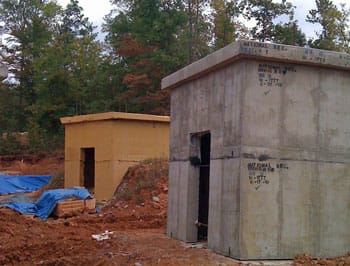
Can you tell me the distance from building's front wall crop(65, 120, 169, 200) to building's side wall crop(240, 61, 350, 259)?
11.0 m

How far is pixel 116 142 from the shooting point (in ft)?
63.7

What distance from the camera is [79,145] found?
21.3 meters

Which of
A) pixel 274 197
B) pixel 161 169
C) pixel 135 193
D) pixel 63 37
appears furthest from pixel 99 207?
pixel 63 37

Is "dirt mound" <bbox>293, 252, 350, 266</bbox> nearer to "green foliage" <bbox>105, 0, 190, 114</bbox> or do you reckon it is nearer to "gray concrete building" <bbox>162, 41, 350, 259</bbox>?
"gray concrete building" <bbox>162, 41, 350, 259</bbox>

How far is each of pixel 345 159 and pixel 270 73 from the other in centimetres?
209

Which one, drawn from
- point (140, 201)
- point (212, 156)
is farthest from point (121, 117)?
point (212, 156)

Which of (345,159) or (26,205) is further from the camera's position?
(26,205)

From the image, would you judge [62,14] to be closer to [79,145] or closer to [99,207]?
[79,145]

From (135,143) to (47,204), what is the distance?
4.26 m

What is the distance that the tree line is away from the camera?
31.4 m

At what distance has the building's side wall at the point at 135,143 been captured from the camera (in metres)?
19.5

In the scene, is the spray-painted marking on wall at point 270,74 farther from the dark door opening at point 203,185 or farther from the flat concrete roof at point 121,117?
the flat concrete roof at point 121,117

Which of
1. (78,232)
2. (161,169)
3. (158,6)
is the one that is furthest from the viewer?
(158,6)

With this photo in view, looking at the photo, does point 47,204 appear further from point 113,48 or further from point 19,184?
point 113,48
